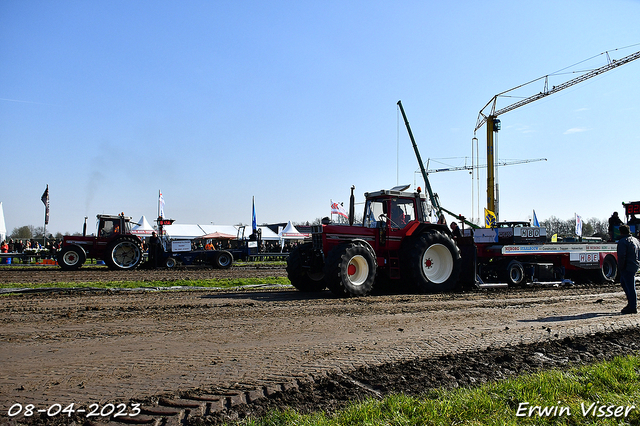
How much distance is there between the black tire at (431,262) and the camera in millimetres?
11516

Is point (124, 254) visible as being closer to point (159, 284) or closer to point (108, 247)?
point (108, 247)

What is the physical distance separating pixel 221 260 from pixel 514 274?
1408 cm

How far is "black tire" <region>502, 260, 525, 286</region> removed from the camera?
45.6 ft

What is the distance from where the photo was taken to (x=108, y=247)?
20.9 m

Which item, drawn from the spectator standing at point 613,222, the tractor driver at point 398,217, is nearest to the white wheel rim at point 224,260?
the tractor driver at point 398,217

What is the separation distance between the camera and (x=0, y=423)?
3.39 meters

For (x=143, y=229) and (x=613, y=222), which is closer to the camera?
(x=613, y=222)

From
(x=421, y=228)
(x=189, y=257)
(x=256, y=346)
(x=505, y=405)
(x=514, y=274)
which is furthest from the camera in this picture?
(x=189, y=257)

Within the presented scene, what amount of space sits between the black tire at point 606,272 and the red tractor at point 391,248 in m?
6.23

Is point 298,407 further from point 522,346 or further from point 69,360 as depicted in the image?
point 522,346

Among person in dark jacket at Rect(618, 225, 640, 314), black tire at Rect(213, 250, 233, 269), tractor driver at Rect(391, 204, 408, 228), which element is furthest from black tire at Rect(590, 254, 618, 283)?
black tire at Rect(213, 250, 233, 269)

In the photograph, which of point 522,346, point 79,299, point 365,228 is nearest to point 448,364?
point 522,346

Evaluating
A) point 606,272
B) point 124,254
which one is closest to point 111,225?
point 124,254

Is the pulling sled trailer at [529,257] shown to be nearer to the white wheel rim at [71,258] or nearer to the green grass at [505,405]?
the green grass at [505,405]
